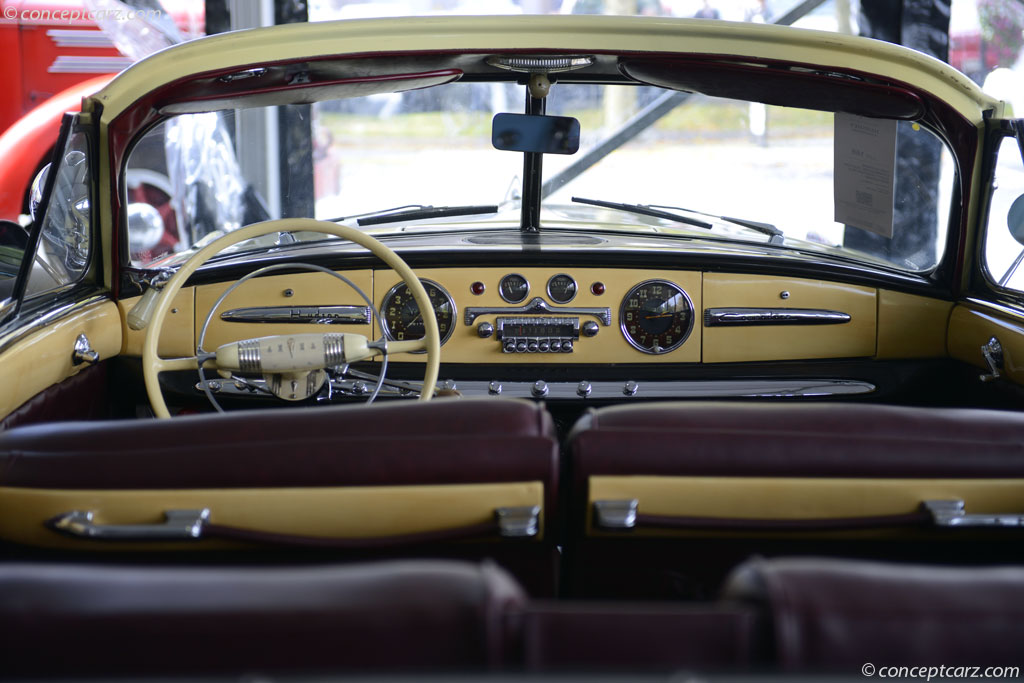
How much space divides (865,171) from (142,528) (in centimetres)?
214

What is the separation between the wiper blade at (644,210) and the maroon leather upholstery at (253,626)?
2.22 meters

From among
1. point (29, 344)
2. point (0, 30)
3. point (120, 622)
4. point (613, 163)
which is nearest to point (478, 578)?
point (120, 622)

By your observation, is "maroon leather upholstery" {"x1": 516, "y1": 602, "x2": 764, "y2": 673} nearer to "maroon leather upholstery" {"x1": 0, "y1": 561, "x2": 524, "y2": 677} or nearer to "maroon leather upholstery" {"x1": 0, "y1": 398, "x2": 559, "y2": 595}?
"maroon leather upholstery" {"x1": 0, "y1": 561, "x2": 524, "y2": 677}

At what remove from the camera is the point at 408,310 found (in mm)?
2641

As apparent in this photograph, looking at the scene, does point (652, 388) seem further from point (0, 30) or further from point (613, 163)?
point (0, 30)

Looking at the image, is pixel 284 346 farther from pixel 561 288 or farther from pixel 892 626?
pixel 892 626

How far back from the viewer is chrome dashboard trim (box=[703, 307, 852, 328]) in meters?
2.63

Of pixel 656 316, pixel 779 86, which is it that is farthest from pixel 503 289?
pixel 779 86

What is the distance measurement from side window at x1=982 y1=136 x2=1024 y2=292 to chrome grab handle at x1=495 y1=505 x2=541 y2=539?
178 centimetres

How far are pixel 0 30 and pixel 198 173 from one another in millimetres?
2682

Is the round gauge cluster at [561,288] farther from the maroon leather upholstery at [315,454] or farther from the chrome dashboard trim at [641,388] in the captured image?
the maroon leather upholstery at [315,454]

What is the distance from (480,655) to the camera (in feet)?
2.70
